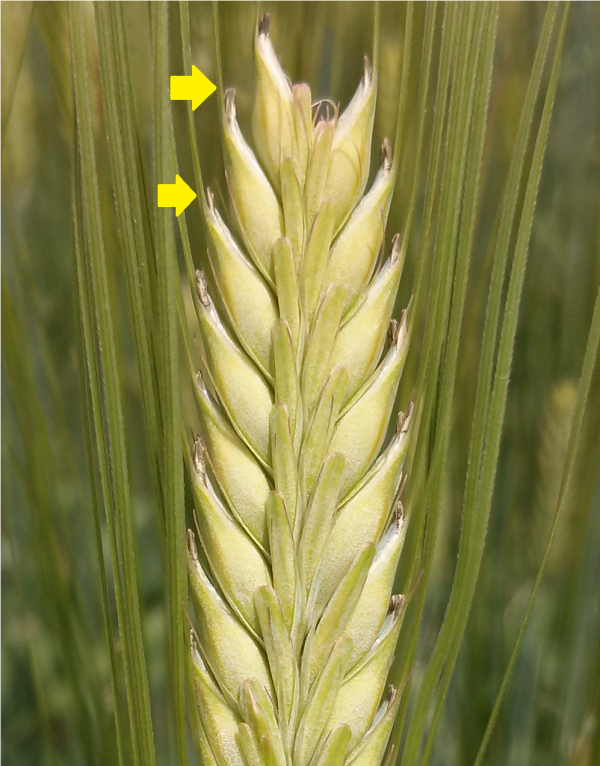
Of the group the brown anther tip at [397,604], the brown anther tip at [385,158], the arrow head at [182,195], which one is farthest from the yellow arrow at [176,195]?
the brown anther tip at [397,604]

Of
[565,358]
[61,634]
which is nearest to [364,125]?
[565,358]

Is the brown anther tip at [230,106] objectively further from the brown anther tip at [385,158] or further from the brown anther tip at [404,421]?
the brown anther tip at [404,421]

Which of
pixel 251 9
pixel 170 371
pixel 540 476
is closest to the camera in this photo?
pixel 170 371

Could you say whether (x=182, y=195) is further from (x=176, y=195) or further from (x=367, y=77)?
(x=367, y=77)

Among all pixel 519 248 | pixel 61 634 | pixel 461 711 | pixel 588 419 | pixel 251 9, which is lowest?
pixel 461 711

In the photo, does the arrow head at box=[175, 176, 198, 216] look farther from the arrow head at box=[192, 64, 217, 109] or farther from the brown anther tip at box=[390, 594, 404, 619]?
the brown anther tip at box=[390, 594, 404, 619]

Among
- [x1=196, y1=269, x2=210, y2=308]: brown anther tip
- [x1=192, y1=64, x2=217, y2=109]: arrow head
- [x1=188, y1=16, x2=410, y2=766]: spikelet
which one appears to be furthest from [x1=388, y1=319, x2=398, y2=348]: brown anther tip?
[x1=192, y1=64, x2=217, y2=109]: arrow head

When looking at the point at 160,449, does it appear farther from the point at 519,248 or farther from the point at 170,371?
the point at 519,248

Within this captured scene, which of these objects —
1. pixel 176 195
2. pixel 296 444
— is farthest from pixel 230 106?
pixel 296 444
